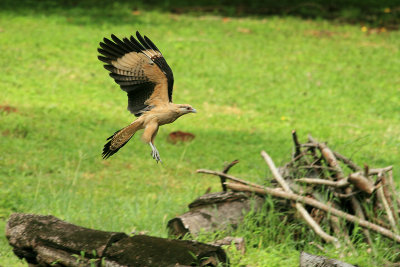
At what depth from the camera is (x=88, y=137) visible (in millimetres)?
7688

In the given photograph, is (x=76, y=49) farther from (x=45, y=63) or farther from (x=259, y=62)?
(x=259, y=62)

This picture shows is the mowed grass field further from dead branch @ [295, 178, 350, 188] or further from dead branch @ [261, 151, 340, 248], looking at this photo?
dead branch @ [295, 178, 350, 188]

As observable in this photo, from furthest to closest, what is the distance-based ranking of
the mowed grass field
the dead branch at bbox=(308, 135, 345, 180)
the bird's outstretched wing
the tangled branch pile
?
1. the mowed grass field
2. the dead branch at bbox=(308, 135, 345, 180)
3. the tangled branch pile
4. the bird's outstretched wing

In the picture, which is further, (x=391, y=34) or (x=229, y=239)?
(x=391, y=34)

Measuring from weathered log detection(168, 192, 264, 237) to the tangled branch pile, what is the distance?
91mm

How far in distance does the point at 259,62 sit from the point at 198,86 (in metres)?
1.80

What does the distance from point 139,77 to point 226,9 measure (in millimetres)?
12026

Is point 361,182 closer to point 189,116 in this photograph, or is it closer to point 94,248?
point 94,248

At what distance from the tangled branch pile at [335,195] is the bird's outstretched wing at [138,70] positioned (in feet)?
7.29

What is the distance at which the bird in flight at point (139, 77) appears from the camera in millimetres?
2228

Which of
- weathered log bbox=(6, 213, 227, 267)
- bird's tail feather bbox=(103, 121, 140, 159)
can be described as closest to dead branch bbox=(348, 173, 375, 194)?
weathered log bbox=(6, 213, 227, 267)

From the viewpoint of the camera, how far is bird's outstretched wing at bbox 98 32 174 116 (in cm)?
240

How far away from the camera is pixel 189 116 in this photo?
880 centimetres

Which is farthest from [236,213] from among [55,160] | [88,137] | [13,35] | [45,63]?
[13,35]
